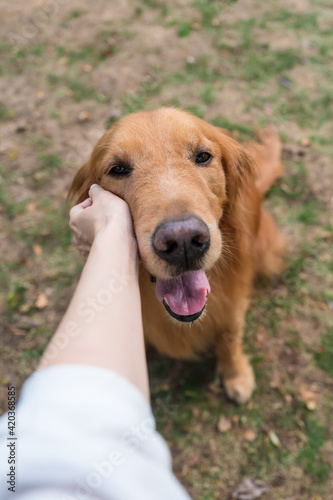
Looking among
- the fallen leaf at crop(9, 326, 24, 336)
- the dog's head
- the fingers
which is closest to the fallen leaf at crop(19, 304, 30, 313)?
the fallen leaf at crop(9, 326, 24, 336)

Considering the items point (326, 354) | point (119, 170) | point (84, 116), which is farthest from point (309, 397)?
point (84, 116)

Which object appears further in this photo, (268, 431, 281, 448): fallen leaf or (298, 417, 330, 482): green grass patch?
(268, 431, 281, 448): fallen leaf

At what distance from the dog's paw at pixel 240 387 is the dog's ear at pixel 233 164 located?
1.76 m

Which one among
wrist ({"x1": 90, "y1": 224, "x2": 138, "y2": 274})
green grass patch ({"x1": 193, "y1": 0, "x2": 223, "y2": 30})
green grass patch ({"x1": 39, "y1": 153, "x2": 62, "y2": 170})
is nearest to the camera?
wrist ({"x1": 90, "y1": 224, "x2": 138, "y2": 274})

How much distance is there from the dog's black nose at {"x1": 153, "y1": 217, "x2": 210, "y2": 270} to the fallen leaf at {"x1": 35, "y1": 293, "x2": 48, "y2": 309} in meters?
2.65

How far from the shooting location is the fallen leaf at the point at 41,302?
4.02 m

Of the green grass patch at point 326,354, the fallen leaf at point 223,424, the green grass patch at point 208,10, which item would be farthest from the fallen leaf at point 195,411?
the green grass patch at point 208,10

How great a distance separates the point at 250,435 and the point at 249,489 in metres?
0.42

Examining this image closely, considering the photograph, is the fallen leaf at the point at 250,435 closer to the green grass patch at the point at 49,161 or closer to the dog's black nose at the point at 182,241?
the dog's black nose at the point at 182,241

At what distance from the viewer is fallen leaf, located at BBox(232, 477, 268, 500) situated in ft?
9.45

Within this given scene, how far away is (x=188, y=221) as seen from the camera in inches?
69.6

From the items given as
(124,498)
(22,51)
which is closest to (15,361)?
(124,498)

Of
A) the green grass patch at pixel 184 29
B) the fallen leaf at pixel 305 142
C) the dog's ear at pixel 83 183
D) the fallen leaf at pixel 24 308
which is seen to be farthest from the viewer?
the green grass patch at pixel 184 29

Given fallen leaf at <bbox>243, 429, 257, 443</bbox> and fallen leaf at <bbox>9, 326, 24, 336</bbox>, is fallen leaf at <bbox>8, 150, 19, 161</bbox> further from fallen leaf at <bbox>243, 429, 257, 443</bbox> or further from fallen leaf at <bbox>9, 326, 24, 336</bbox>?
fallen leaf at <bbox>243, 429, 257, 443</bbox>
